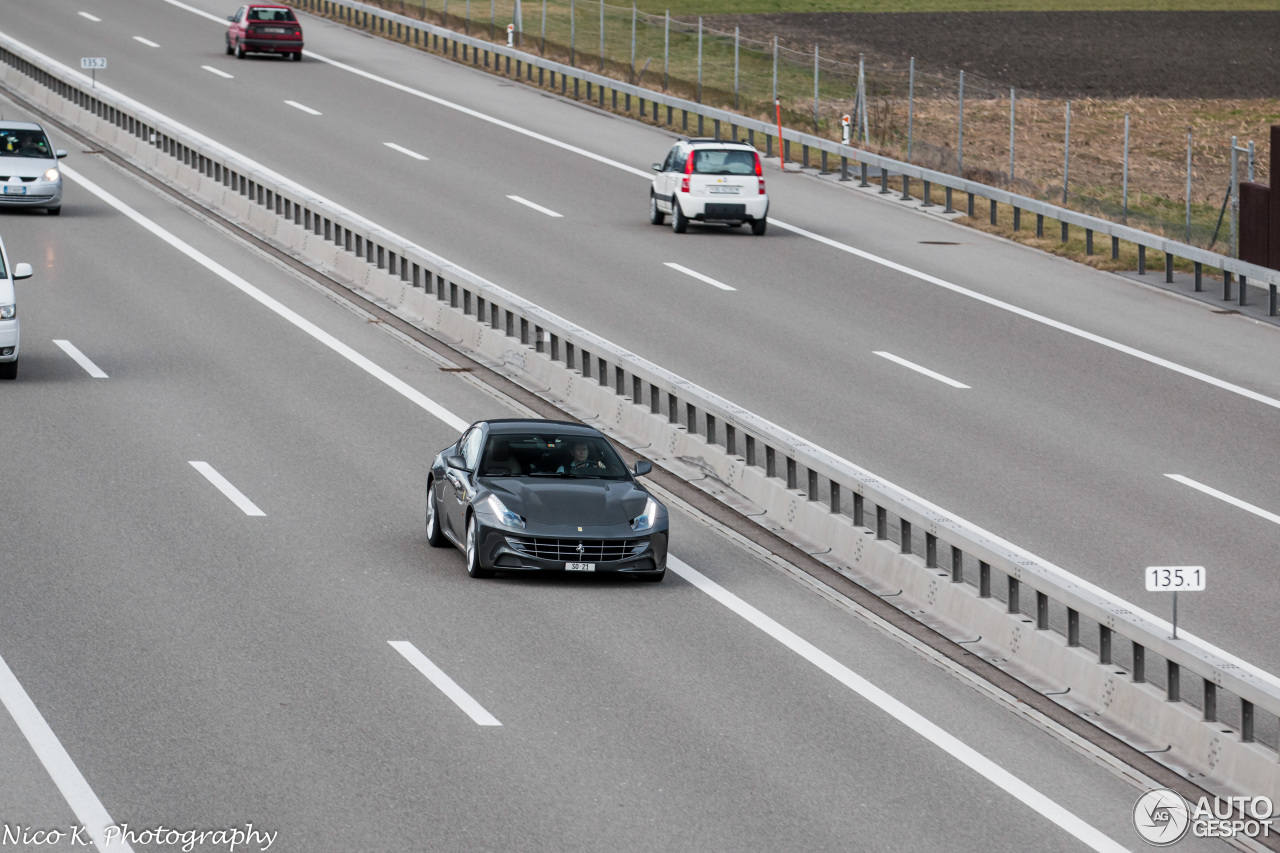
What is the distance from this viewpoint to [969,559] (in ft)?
59.3

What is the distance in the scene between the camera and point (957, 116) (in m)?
53.1

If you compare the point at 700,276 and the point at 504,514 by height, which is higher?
the point at 700,276

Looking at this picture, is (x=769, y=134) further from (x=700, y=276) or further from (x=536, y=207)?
(x=700, y=276)

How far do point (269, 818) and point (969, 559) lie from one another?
917cm

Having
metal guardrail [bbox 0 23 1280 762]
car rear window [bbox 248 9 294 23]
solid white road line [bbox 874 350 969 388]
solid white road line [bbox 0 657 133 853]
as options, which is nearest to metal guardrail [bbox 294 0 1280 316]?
car rear window [bbox 248 9 294 23]

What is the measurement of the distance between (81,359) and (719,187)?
13903mm

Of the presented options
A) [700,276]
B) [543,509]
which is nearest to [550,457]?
[543,509]

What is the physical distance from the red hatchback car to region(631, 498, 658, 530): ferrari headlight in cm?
4246

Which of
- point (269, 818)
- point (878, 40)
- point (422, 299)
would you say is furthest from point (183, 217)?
point (878, 40)

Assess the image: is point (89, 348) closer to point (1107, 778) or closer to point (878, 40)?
point (1107, 778)

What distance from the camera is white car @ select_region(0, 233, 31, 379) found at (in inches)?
940

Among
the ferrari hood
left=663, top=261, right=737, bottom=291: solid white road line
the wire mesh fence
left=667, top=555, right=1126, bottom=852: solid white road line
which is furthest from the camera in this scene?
the wire mesh fence

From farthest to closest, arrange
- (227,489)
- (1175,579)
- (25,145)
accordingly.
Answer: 1. (25,145)
2. (227,489)
3. (1175,579)

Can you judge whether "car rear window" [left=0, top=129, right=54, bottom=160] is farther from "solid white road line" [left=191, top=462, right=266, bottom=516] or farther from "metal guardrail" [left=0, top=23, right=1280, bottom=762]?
"solid white road line" [left=191, top=462, right=266, bottom=516]
